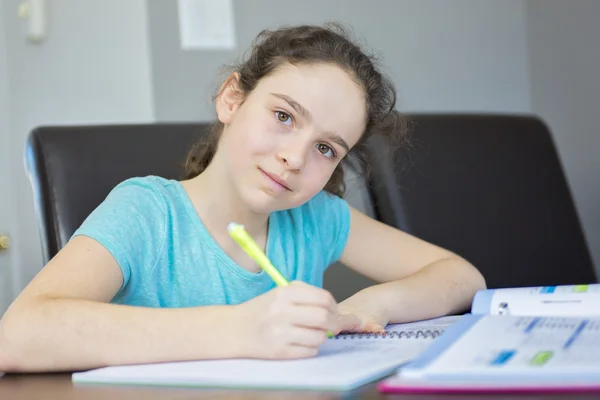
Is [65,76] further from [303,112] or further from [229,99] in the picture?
[303,112]

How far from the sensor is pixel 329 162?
1156mm

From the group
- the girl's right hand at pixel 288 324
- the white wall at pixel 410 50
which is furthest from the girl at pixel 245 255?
the white wall at pixel 410 50

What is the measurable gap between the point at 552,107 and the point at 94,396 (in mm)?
2171

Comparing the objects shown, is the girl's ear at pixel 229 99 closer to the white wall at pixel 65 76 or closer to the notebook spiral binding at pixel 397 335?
the notebook spiral binding at pixel 397 335

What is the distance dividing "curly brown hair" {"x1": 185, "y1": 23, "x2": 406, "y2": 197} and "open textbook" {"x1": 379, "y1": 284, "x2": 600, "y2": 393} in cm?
45

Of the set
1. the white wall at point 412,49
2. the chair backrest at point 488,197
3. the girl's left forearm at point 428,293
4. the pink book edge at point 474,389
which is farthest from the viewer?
the white wall at point 412,49

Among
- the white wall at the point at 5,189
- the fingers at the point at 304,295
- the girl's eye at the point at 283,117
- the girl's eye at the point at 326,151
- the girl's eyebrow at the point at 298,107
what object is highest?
the girl's eyebrow at the point at 298,107

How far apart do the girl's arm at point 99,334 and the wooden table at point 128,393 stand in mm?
23

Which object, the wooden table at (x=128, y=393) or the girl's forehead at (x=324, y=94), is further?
the girl's forehead at (x=324, y=94)

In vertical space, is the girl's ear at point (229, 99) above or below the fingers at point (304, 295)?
above

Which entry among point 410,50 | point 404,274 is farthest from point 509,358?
point 410,50

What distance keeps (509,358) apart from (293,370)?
183mm

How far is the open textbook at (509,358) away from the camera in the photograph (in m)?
0.58

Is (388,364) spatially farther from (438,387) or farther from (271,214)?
(271,214)
